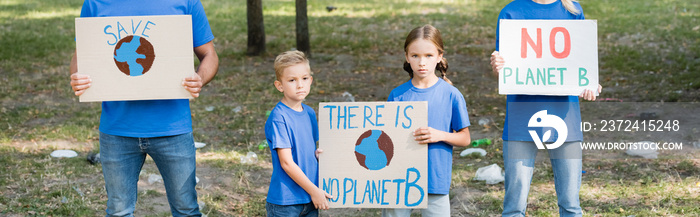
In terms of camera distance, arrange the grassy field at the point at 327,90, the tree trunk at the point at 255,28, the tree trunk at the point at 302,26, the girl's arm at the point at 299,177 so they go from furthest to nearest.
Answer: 1. the tree trunk at the point at 255,28
2. the tree trunk at the point at 302,26
3. the grassy field at the point at 327,90
4. the girl's arm at the point at 299,177

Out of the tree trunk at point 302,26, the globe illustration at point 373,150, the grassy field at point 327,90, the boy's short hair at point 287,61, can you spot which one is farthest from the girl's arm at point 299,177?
the tree trunk at point 302,26

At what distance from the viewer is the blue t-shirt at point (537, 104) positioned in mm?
3350

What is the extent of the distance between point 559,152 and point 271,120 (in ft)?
4.52

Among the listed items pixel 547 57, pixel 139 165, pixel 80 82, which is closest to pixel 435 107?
pixel 547 57

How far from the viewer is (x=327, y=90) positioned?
9.04m

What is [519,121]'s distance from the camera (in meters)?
3.37

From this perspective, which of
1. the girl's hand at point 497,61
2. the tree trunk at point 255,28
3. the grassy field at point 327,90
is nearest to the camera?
the girl's hand at point 497,61

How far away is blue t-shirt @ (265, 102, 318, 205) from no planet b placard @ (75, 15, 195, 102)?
0.43m

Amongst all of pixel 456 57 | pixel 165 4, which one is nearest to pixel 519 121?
pixel 165 4

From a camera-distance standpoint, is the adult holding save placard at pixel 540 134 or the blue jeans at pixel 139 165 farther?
the adult holding save placard at pixel 540 134

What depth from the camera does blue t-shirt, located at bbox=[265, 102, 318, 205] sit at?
10.2ft

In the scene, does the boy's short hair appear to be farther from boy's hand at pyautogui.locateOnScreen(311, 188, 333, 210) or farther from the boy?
boy's hand at pyautogui.locateOnScreen(311, 188, 333, 210)

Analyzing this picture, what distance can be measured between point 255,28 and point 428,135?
28.1 feet

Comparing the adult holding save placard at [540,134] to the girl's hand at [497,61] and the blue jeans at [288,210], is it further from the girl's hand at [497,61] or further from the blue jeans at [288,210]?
the blue jeans at [288,210]
